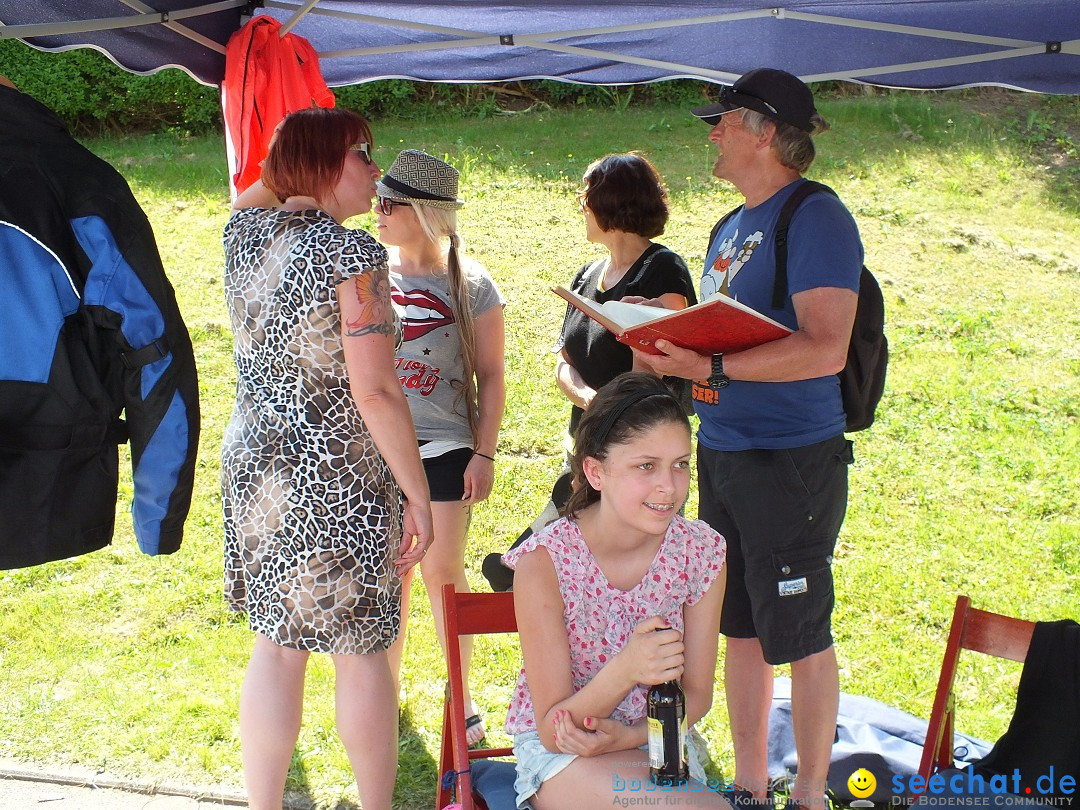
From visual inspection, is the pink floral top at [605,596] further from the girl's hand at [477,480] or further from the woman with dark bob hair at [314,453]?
the girl's hand at [477,480]

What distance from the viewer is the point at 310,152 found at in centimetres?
245

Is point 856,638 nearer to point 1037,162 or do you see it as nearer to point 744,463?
point 744,463

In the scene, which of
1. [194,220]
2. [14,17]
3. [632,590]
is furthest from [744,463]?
[194,220]

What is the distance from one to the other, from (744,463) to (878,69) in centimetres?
192

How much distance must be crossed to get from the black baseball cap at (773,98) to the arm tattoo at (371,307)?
1103mm

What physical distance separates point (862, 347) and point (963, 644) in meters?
→ 0.85

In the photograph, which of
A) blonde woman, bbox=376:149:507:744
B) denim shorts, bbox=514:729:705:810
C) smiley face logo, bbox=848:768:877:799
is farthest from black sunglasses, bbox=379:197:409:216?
smiley face logo, bbox=848:768:877:799

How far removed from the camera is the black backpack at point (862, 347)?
8.90ft

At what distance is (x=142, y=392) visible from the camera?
7.62ft

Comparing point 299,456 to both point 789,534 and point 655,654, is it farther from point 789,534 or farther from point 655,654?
point 789,534

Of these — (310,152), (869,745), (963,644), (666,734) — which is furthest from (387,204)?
(869,745)

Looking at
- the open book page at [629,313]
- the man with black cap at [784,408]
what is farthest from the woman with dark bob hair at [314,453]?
the man with black cap at [784,408]

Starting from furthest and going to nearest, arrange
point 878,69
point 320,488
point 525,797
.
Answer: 1. point 878,69
2. point 320,488
3. point 525,797

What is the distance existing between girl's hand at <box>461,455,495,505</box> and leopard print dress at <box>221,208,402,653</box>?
0.73m
